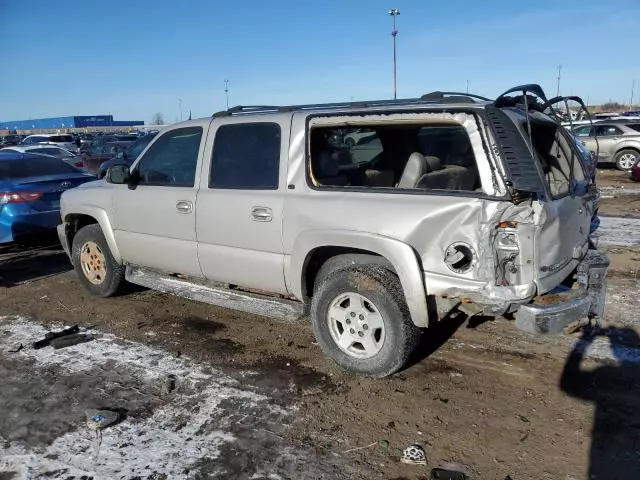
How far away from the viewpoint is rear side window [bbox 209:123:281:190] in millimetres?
4656

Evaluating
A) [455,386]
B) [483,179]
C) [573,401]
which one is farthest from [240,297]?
[573,401]

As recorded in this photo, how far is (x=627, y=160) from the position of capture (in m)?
18.8

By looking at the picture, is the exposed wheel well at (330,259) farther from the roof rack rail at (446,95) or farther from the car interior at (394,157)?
the roof rack rail at (446,95)

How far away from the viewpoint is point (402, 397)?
3.99 m

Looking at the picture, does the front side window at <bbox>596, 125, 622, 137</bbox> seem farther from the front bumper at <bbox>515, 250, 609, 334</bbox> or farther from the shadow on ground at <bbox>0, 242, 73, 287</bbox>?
the shadow on ground at <bbox>0, 242, 73, 287</bbox>

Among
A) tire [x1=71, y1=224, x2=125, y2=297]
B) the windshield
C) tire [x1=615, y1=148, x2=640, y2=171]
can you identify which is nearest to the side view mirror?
tire [x1=71, y1=224, x2=125, y2=297]

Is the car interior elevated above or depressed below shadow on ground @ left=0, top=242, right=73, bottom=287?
above

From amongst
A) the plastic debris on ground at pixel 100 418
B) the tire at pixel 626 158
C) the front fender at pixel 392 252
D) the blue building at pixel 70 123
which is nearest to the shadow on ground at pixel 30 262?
the plastic debris on ground at pixel 100 418

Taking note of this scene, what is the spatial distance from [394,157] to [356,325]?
1.88 metres

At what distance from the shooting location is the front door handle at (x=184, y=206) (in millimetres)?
5125

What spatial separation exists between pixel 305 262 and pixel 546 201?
1.79 meters

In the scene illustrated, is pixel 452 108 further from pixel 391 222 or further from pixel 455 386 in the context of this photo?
pixel 455 386

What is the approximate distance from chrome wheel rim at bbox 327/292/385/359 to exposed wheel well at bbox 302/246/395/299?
0.27 m

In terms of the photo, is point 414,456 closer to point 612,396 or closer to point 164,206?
point 612,396
